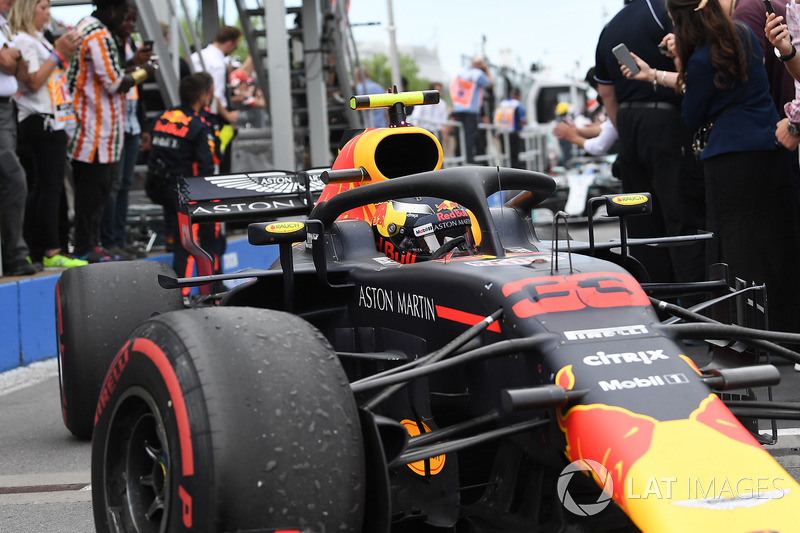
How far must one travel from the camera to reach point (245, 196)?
18.8 feet

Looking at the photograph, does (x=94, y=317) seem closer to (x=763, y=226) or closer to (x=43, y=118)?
(x=763, y=226)

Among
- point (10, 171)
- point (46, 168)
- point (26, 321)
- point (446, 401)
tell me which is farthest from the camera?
point (46, 168)

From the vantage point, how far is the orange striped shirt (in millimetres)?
8648

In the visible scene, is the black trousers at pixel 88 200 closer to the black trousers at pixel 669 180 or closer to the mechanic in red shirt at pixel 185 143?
the mechanic in red shirt at pixel 185 143

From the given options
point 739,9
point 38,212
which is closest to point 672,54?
point 739,9

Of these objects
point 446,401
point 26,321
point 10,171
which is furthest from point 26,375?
point 446,401

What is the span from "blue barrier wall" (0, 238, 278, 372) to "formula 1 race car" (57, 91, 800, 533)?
3654mm

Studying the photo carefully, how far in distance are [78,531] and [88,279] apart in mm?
1358

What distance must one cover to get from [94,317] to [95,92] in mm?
4679

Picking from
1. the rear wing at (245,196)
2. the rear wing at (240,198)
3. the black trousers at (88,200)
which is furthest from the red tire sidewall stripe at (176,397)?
the black trousers at (88,200)

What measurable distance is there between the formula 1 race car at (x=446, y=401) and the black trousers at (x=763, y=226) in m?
1.92

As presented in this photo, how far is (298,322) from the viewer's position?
2771mm

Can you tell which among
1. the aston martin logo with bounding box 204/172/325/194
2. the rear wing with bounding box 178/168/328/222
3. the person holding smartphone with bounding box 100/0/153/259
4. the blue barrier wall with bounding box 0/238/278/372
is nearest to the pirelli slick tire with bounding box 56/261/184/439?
the rear wing with bounding box 178/168/328/222

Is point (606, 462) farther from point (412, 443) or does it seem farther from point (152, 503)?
point (152, 503)
